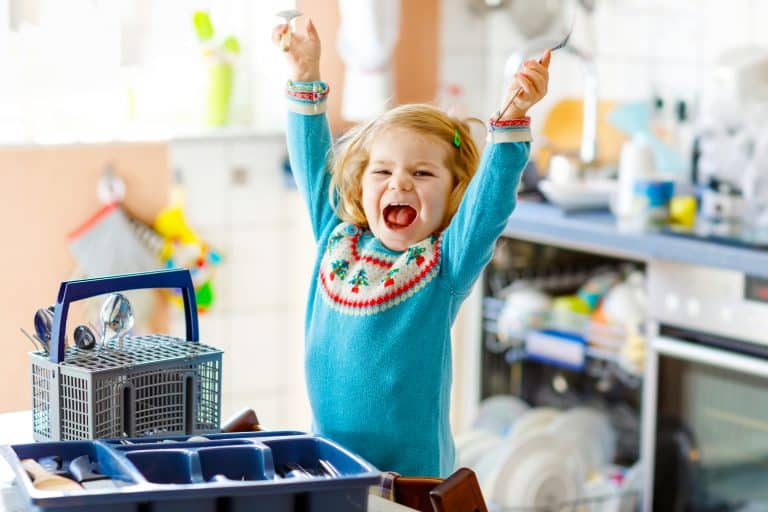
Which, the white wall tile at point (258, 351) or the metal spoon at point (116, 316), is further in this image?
the white wall tile at point (258, 351)

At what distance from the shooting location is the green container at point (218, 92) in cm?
337

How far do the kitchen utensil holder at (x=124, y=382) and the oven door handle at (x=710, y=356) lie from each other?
1.44 meters

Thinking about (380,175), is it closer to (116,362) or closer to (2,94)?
(116,362)

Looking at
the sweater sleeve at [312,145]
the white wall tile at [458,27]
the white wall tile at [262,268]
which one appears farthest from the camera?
the white wall tile at [458,27]

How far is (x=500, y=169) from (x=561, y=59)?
214cm

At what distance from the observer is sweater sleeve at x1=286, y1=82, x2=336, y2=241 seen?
1617 millimetres

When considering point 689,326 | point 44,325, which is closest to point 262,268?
point 689,326

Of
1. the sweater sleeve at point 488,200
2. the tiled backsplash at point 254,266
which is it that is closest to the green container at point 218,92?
the tiled backsplash at point 254,266

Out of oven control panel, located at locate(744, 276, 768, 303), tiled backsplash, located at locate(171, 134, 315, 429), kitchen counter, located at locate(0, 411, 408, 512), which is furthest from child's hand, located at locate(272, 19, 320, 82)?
tiled backsplash, located at locate(171, 134, 315, 429)

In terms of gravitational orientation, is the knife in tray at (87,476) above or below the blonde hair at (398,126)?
below

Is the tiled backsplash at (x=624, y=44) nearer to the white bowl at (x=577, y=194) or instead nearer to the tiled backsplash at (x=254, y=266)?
the white bowl at (x=577, y=194)

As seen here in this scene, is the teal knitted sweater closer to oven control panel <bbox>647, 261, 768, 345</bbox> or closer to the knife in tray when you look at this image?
the knife in tray

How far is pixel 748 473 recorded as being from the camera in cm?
265

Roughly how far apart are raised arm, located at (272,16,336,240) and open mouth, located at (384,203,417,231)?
0.14m
